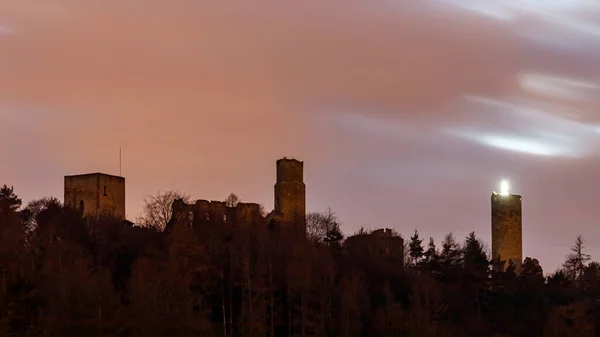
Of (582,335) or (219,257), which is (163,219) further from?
(582,335)

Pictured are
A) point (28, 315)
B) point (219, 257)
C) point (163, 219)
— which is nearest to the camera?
point (28, 315)

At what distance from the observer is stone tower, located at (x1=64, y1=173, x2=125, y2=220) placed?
80312 millimetres

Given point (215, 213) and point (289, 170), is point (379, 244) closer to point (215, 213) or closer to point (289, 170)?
point (289, 170)

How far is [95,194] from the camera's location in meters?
80.4

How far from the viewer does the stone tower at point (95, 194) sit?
80312mm

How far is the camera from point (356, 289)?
6719cm

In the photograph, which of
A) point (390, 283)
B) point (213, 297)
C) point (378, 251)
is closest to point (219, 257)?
point (213, 297)

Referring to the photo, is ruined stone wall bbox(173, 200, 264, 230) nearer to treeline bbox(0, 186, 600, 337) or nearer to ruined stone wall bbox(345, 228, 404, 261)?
treeline bbox(0, 186, 600, 337)

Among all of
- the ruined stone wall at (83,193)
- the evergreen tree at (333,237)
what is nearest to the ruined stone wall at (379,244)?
the evergreen tree at (333,237)

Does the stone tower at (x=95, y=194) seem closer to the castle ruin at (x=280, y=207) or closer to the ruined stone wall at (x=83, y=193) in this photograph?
the ruined stone wall at (x=83, y=193)

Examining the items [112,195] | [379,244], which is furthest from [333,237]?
[112,195]

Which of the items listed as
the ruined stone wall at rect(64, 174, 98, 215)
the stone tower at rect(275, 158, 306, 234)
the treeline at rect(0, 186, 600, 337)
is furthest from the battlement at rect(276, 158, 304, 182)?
the ruined stone wall at rect(64, 174, 98, 215)

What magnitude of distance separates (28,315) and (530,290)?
104ft

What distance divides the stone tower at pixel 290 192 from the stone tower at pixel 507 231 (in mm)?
14021
